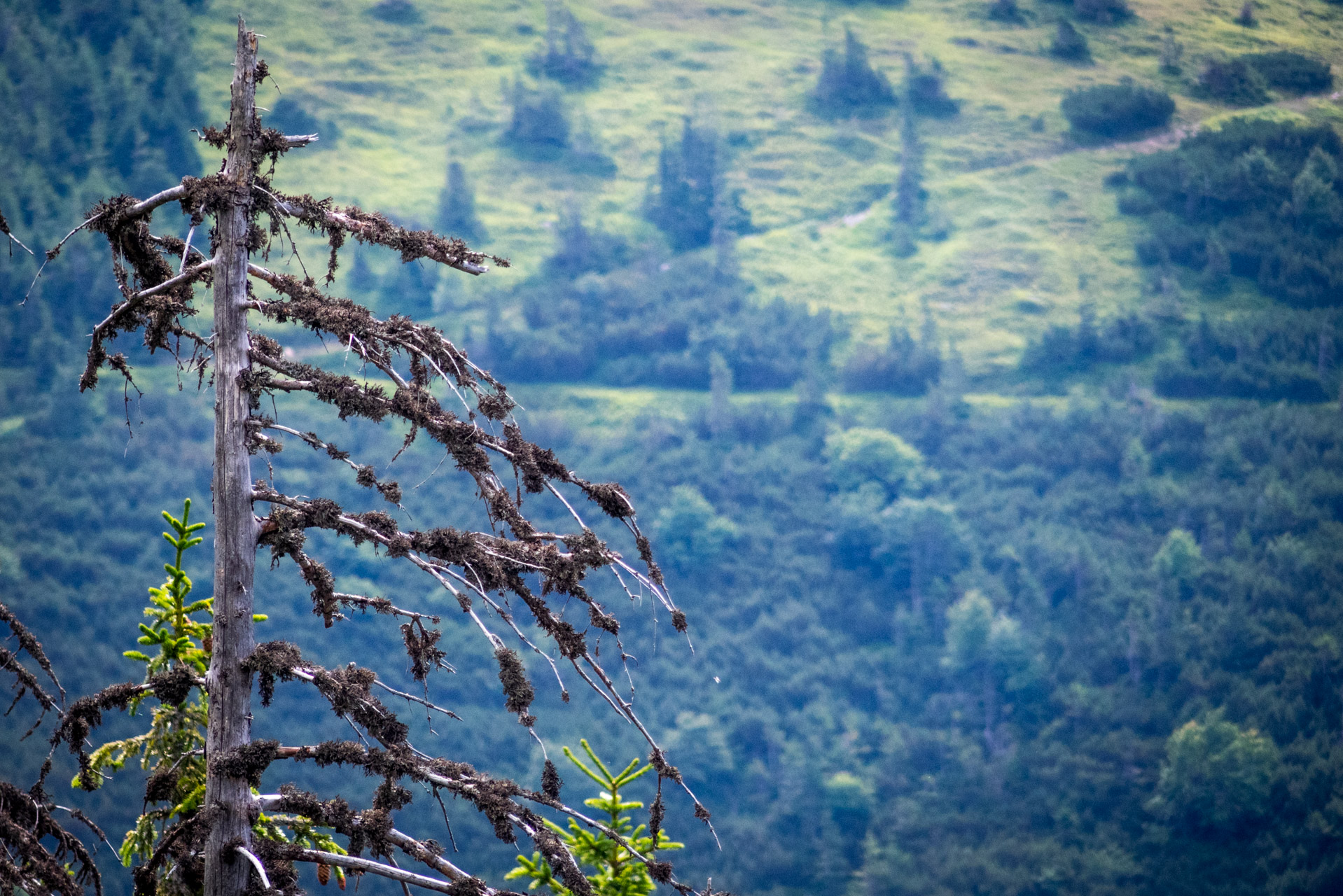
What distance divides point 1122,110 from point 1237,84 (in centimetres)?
1189

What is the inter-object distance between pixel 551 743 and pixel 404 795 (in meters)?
62.1

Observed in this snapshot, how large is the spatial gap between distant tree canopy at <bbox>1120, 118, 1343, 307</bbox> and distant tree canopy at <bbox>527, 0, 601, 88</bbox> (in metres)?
56.0

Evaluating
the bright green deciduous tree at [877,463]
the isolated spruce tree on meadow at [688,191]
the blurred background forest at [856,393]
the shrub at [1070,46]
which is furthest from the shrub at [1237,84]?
the bright green deciduous tree at [877,463]

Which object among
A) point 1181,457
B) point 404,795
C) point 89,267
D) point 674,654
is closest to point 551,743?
point 674,654

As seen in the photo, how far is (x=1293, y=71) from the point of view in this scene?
104m

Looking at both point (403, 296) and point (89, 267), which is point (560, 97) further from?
point (89, 267)

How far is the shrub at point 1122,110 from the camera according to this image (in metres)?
103

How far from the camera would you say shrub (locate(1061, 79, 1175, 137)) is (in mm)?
103312

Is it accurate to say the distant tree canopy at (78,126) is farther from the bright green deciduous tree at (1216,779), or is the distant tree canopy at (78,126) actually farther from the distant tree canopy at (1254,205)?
the distant tree canopy at (1254,205)

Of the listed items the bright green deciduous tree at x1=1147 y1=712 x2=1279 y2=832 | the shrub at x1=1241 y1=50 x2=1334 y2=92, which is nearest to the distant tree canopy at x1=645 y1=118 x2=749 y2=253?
the shrub at x1=1241 y1=50 x2=1334 y2=92

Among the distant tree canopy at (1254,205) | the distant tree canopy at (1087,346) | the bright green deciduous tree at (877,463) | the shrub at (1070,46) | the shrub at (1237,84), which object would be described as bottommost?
the bright green deciduous tree at (877,463)

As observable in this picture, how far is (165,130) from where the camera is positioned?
99.6m

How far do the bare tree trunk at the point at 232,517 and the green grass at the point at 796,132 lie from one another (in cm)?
8398

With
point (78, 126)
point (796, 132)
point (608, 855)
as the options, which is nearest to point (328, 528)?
point (608, 855)
